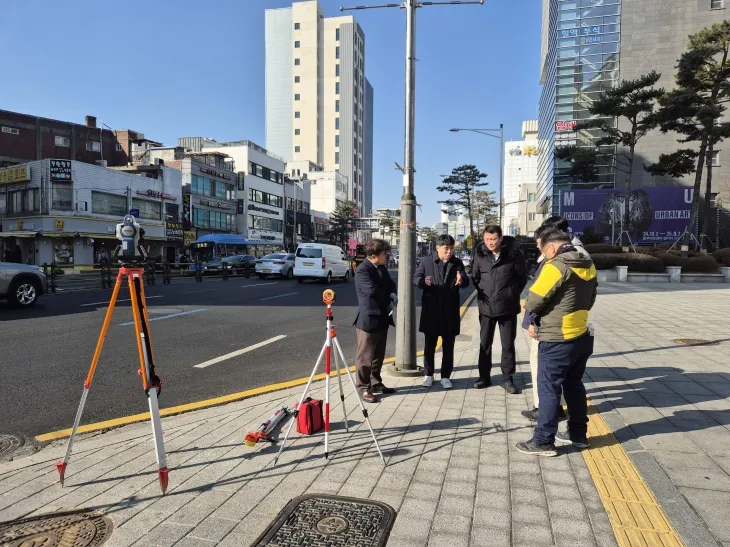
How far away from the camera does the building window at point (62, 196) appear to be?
3416cm

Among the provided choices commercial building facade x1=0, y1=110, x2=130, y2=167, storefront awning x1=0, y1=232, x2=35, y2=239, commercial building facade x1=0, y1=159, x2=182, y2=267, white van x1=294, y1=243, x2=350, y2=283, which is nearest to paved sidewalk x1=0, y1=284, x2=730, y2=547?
white van x1=294, y1=243, x2=350, y2=283

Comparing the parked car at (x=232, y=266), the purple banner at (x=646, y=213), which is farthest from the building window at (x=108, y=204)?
the purple banner at (x=646, y=213)

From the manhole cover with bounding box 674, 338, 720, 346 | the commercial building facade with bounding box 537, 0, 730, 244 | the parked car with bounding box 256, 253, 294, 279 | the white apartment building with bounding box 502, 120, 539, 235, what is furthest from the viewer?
the white apartment building with bounding box 502, 120, 539, 235

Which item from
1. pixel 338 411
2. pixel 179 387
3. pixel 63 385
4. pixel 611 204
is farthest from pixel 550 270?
pixel 611 204

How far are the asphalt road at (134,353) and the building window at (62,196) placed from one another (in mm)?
24774

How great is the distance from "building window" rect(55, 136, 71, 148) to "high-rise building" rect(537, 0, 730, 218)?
146ft

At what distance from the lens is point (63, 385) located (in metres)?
5.59

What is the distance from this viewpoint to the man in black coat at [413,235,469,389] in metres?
5.58

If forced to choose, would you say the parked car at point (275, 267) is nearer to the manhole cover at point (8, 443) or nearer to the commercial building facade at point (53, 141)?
the manhole cover at point (8, 443)

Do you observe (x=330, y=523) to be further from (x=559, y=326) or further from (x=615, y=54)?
(x=615, y=54)

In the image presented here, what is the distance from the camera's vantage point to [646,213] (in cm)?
3984

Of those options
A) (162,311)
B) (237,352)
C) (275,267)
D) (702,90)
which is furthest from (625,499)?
(702,90)

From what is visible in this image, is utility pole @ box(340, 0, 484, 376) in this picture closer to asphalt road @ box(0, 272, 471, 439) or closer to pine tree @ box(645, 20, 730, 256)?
asphalt road @ box(0, 272, 471, 439)

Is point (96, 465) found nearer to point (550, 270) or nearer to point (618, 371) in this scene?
point (550, 270)
